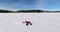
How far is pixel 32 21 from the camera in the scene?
10.2 feet

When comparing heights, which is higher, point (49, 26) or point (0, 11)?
point (0, 11)

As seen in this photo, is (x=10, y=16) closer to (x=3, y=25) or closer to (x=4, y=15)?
(x=4, y=15)

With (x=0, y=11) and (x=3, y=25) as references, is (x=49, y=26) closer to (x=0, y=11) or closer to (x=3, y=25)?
(x=3, y=25)

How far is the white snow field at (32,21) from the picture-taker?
2776 mm

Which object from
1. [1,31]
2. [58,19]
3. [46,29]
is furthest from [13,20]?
[58,19]

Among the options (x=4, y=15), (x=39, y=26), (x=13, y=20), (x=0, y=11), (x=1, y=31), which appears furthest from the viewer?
(x=0, y=11)

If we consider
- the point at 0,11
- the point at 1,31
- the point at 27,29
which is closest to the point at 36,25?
the point at 27,29

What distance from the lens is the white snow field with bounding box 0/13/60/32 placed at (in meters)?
2.78

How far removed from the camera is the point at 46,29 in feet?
9.11

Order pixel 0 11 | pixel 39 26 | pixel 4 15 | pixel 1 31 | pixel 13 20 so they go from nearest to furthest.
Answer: pixel 1 31
pixel 39 26
pixel 13 20
pixel 4 15
pixel 0 11

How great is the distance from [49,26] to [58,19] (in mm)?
442

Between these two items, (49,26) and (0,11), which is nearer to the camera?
(49,26)

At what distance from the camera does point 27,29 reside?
279cm

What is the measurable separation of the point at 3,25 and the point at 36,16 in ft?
3.18
